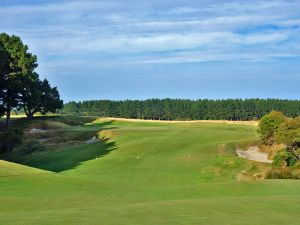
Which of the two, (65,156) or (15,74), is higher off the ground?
(15,74)

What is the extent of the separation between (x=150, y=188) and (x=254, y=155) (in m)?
23.6

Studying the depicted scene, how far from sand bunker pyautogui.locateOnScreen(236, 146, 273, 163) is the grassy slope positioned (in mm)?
1572

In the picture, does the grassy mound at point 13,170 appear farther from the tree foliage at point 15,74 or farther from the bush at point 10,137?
the tree foliage at point 15,74

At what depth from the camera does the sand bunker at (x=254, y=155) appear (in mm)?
47562

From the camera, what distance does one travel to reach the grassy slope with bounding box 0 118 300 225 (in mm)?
14703

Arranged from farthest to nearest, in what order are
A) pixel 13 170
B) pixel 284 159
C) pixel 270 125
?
pixel 270 125 → pixel 284 159 → pixel 13 170

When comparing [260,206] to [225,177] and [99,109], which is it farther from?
[99,109]

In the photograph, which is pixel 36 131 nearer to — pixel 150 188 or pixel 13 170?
pixel 13 170

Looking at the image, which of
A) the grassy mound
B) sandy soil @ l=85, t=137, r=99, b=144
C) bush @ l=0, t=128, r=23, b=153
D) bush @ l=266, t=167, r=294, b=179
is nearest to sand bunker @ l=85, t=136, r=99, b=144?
sandy soil @ l=85, t=137, r=99, b=144

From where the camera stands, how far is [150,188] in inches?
1094

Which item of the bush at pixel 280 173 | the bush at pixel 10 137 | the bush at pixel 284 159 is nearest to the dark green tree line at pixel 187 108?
the bush at pixel 10 137

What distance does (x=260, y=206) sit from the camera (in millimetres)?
17188

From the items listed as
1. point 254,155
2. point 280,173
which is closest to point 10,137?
point 254,155

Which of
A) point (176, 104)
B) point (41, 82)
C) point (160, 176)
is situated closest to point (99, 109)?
point (176, 104)
